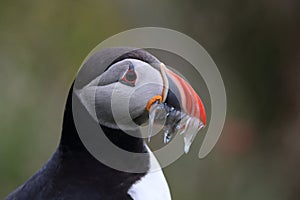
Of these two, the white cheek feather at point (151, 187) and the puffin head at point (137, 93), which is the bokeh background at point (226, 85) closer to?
the white cheek feather at point (151, 187)

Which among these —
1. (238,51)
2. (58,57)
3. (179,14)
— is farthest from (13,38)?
(238,51)

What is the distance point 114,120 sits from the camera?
288 cm

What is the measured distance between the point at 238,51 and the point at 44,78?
1406 mm

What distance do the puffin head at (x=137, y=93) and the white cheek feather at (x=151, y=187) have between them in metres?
0.20

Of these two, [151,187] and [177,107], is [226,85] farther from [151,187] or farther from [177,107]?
[177,107]

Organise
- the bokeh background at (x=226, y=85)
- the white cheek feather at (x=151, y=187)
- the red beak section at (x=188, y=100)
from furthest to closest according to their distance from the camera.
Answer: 1. the bokeh background at (x=226, y=85)
2. the white cheek feather at (x=151, y=187)
3. the red beak section at (x=188, y=100)

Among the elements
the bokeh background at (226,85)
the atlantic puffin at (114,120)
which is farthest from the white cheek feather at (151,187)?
the bokeh background at (226,85)

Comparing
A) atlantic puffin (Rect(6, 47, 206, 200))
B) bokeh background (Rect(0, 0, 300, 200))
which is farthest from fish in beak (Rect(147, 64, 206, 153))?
bokeh background (Rect(0, 0, 300, 200))

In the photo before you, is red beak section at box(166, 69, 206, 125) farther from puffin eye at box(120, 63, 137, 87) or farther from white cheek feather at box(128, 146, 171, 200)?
white cheek feather at box(128, 146, 171, 200)

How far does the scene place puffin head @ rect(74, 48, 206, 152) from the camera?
2.76 meters

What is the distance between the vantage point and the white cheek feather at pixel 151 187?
2.90 metres

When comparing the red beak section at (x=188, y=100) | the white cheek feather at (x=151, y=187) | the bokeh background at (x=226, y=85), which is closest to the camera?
the red beak section at (x=188, y=100)

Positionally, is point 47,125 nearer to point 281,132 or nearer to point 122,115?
point 281,132


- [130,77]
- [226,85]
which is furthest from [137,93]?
[226,85]
